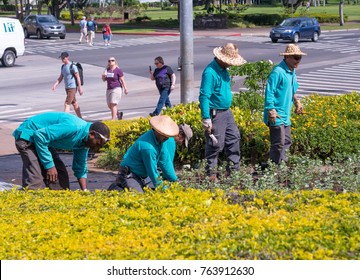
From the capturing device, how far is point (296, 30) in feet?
149

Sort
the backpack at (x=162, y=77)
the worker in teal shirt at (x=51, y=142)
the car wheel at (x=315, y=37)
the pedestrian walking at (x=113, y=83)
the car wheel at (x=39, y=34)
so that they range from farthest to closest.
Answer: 1. the car wheel at (x=39, y=34)
2. the car wheel at (x=315, y=37)
3. the backpack at (x=162, y=77)
4. the pedestrian walking at (x=113, y=83)
5. the worker in teal shirt at (x=51, y=142)

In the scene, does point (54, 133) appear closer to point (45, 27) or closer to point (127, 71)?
point (127, 71)

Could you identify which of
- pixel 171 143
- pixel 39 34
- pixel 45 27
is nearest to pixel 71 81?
pixel 171 143

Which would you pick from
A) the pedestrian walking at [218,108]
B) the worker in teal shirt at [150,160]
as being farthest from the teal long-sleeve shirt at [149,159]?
the pedestrian walking at [218,108]

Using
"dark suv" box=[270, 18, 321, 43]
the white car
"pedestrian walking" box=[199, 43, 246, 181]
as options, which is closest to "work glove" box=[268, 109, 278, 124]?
"pedestrian walking" box=[199, 43, 246, 181]

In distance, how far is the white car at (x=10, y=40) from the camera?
32.5 meters

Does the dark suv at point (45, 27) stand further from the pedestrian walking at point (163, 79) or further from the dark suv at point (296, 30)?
the pedestrian walking at point (163, 79)

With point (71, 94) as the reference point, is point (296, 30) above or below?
A: above

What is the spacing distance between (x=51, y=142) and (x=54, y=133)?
0.72ft

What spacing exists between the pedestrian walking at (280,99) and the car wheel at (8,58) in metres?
23.8

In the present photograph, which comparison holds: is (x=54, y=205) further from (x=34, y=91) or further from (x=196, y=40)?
(x=196, y=40)

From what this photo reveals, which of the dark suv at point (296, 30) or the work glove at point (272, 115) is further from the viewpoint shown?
the dark suv at point (296, 30)

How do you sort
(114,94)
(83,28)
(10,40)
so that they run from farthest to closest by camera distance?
(83,28) → (10,40) → (114,94)

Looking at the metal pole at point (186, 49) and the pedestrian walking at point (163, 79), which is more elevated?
the metal pole at point (186, 49)
